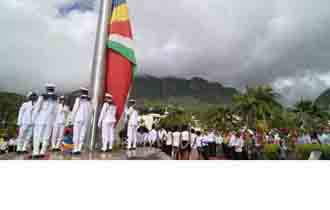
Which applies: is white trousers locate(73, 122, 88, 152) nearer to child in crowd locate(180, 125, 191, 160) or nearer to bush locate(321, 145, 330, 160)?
child in crowd locate(180, 125, 191, 160)

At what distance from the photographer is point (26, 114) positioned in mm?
4875

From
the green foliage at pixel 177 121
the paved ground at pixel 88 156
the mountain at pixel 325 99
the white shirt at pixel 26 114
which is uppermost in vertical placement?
the mountain at pixel 325 99

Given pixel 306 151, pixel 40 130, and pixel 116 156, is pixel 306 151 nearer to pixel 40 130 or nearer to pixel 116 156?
pixel 116 156

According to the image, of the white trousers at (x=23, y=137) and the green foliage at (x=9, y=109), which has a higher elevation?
the green foliage at (x=9, y=109)

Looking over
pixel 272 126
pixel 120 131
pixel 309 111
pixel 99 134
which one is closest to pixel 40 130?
pixel 99 134

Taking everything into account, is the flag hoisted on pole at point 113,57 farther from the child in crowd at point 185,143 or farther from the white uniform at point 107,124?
the child in crowd at point 185,143

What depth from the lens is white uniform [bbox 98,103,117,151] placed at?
538cm

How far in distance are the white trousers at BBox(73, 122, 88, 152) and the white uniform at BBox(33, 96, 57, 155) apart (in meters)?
0.47

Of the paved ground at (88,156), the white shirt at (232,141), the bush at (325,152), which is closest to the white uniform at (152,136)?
the white shirt at (232,141)

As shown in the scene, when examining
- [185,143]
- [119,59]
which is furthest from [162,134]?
[119,59]

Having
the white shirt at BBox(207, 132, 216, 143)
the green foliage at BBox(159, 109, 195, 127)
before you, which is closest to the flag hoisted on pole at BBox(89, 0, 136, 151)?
the green foliage at BBox(159, 109, 195, 127)

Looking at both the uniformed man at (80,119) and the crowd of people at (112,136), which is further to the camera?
the uniformed man at (80,119)

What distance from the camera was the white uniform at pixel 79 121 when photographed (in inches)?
198
